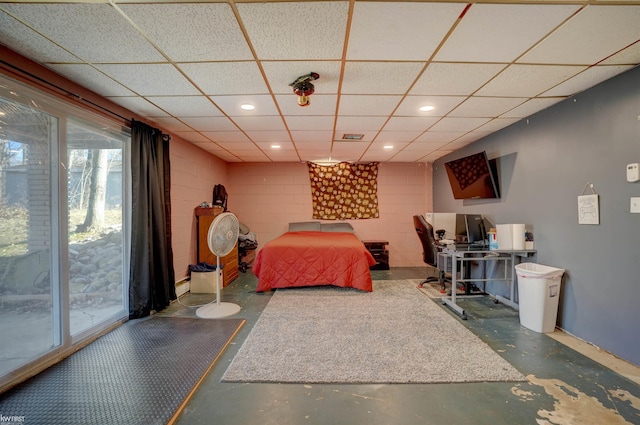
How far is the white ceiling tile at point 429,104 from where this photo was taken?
7.85 ft

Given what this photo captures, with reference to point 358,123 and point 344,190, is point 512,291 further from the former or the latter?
point 344,190

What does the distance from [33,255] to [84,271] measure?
591 millimetres

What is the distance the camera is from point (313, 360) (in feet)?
6.58

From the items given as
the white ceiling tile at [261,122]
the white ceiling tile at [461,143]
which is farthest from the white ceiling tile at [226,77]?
the white ceiling tile at [461,143]

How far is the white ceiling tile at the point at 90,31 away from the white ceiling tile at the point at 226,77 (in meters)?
0.24

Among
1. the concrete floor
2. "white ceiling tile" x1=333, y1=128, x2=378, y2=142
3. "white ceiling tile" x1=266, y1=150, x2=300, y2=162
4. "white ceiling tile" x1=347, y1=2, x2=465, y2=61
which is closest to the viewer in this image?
"white ceiling tile" x1=347, y1=2, x2=465, y2=61

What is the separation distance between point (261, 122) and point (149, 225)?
1.71 m

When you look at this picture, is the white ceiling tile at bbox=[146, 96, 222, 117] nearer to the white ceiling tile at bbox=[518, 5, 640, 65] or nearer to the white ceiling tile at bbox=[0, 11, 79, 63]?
the white ceiling tile at bbox=[0, 11, 79, 63]

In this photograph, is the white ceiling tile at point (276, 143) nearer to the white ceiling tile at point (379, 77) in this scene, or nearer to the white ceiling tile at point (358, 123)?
the white ceiling tile at point (358, 123)

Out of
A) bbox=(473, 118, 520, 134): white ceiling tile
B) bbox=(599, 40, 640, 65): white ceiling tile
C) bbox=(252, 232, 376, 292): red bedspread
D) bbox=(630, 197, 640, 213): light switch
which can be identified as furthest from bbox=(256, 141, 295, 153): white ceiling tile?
bbox=(630, 197, 640, 213): light switch

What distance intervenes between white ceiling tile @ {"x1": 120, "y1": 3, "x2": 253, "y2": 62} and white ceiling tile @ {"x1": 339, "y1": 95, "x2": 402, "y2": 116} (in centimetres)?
104

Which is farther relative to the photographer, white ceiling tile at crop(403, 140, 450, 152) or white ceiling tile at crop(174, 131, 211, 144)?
white ceiling tile at crop(403, 140, 450, 152)

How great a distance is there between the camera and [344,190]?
5625 millimetres

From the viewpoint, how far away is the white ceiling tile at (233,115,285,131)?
2902 millimetres
